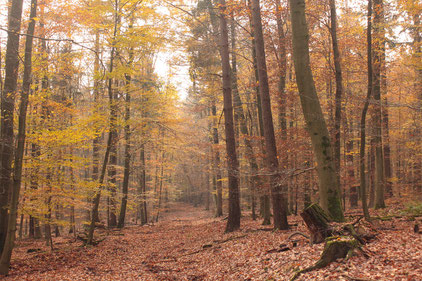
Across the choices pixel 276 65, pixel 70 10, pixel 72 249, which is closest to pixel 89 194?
pixel 72 249

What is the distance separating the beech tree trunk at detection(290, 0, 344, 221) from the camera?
23.6 feet

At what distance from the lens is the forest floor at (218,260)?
464 centimetres

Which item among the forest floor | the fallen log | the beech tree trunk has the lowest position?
the forest floor

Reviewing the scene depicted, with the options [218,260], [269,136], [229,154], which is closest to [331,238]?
[218,260]

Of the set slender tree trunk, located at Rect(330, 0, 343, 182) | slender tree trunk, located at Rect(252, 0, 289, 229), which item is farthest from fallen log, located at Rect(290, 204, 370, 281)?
slender tree trunk, located at Rect(330, 0, 343, 182)

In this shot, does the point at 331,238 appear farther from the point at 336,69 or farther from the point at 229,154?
the point at 336,69

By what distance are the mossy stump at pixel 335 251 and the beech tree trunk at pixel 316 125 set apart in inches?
80.0

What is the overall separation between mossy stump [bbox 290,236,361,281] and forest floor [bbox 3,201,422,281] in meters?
0.13

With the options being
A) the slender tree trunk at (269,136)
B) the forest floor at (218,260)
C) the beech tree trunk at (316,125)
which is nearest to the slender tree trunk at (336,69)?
the slender tree trunk at (269,136)

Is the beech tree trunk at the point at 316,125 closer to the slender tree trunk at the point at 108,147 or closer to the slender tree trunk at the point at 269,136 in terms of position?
the slender tree trunk at the point at 269,136

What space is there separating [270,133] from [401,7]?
23.8 feet

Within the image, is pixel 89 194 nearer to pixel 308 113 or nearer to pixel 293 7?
pixel 308 113

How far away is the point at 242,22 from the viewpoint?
52.6ft

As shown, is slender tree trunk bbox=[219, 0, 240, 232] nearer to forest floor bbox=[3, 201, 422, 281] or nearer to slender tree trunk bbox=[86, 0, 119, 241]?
forest floor bbox=[3, 201, 422, 281]
